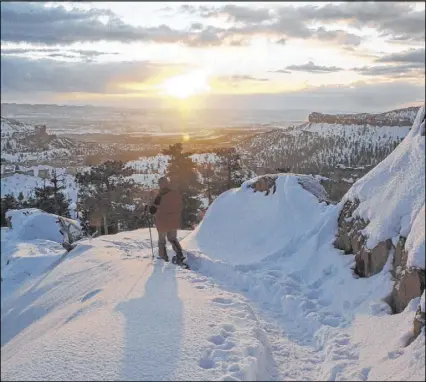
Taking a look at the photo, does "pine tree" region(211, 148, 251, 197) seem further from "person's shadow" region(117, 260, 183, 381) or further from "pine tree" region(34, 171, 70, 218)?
"person's shadow" region(117, 260, 183, 381)

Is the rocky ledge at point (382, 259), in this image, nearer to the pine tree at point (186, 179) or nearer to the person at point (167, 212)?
the person at point (167, 212)

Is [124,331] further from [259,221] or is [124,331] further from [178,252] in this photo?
[259,221]

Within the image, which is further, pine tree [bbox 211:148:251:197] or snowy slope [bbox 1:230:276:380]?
pine tree [bbox 211:148:251:197]

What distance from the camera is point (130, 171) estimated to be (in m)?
33.9

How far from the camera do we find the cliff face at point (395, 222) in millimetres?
6488

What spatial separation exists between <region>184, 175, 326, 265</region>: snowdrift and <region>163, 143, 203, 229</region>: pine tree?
651 inches

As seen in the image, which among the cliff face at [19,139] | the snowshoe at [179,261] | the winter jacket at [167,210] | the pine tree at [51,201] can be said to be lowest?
the pine tree at [51,201]

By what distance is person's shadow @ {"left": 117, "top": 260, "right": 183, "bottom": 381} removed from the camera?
5023mm

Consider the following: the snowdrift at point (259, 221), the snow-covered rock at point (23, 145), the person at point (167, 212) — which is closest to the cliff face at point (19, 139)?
the snow-covered rock at point (23, 145)

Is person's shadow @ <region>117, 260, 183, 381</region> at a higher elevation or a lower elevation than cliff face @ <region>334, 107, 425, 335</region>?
lower

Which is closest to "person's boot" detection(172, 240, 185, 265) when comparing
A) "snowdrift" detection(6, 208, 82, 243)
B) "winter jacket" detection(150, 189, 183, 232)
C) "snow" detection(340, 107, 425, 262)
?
"winter jacket" detection(150, 189, 183, 232)

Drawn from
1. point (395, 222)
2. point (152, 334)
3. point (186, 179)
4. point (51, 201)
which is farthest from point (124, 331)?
point (51, 201)

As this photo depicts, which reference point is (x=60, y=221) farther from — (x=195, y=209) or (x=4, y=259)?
(x=195, y=209)

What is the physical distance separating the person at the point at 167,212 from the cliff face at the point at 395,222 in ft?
13.2
